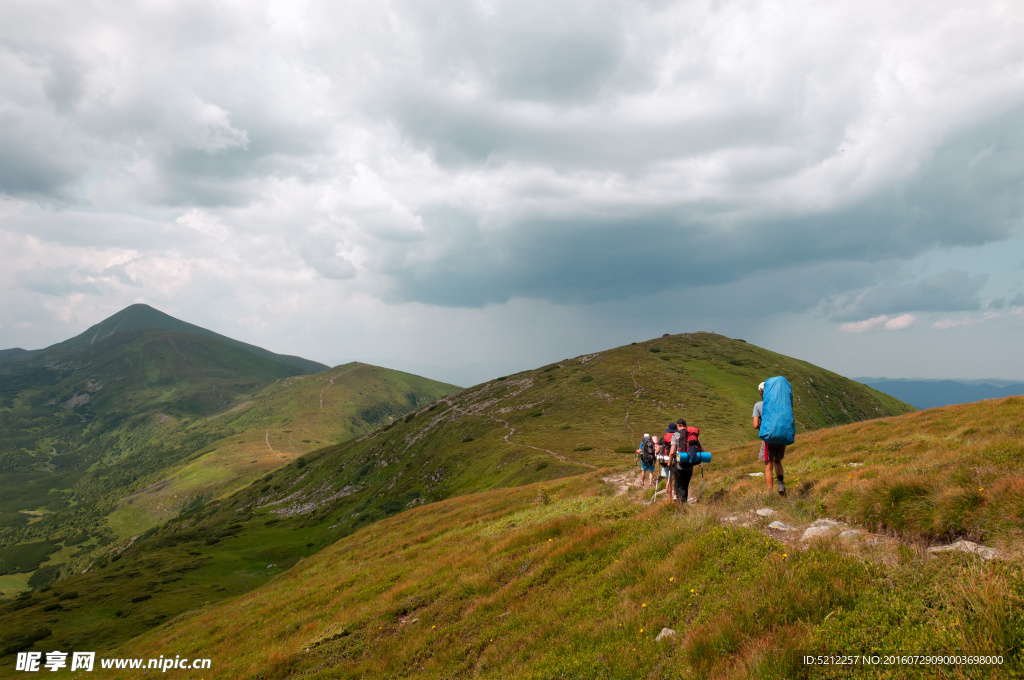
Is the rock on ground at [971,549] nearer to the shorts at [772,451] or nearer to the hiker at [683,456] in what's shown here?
the shorts at [772,451]

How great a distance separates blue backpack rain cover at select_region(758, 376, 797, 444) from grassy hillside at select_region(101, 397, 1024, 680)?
75.5 inches

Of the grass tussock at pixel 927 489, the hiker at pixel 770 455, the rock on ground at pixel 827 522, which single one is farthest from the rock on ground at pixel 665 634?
the hiker at pixel 770 455

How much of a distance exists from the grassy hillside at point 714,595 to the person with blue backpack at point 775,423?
3.88 ft

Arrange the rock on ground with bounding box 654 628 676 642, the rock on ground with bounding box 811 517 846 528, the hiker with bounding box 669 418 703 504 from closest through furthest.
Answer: the rock on ground with bounding box 654 628 676 642, the rock on ground with bounding box 811 517 846 528, the hiker with bounding box 669 418 703 504

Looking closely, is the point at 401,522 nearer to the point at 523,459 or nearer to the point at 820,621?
the point at 523,459

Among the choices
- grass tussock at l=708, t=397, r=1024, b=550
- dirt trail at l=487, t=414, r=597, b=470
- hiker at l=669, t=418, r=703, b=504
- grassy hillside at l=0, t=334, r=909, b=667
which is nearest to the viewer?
grass tussock at l=708, t=397, r=1024, b=550

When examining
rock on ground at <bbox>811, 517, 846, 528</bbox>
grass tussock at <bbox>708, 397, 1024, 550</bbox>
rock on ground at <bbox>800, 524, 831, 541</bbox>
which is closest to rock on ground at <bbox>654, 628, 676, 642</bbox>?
rock on ground at <bbox>800, 524, 831, 541</bbox>

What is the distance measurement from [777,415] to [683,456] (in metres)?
3.39

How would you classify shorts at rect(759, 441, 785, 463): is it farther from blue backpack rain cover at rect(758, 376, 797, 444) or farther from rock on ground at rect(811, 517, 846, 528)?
rock on ground at rect(811, 517, 846, 528)

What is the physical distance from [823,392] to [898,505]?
107m

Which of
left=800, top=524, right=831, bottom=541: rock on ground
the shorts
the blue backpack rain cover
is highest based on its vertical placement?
the blue backpack rain cover

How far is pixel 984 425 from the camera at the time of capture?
67.1 ft

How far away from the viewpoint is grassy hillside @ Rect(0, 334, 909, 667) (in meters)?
53.2

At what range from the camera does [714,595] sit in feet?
26.7
